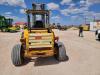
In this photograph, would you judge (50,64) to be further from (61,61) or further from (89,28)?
(89,28)

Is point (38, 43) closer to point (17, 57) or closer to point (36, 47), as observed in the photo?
point (36, 47)

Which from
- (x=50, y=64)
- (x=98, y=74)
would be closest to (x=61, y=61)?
(x=50, y=64)

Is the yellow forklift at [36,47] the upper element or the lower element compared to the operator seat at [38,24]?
lower

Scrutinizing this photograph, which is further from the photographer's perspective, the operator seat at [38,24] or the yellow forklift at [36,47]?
the operator seat at [38,24]

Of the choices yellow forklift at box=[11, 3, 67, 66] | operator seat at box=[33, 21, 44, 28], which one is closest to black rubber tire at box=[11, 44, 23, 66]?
yellow forklift at box=[11, 3, 67, 66]

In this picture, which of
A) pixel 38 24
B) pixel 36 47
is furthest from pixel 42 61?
pixel 38 24

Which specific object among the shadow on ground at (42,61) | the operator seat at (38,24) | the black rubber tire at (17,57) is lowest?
the shadow on ground at (42,61)

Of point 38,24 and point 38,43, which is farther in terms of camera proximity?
point 38,24

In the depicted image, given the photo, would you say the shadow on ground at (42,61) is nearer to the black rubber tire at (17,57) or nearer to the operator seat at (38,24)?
the black rubber tire at (17,57)

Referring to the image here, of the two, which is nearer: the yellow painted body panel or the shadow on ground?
the yellow painted body panel

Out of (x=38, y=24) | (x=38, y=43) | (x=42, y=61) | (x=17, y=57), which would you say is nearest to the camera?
(x=17, y=57)

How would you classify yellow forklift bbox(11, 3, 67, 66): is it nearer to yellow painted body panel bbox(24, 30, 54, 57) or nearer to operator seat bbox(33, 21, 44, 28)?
yellow painted body panel bbox(24, 30, 54, 57)

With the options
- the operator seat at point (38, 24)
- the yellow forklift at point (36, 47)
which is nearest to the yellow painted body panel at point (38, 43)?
the yellow forklift at point (36, 47)

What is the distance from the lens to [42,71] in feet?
28.5
